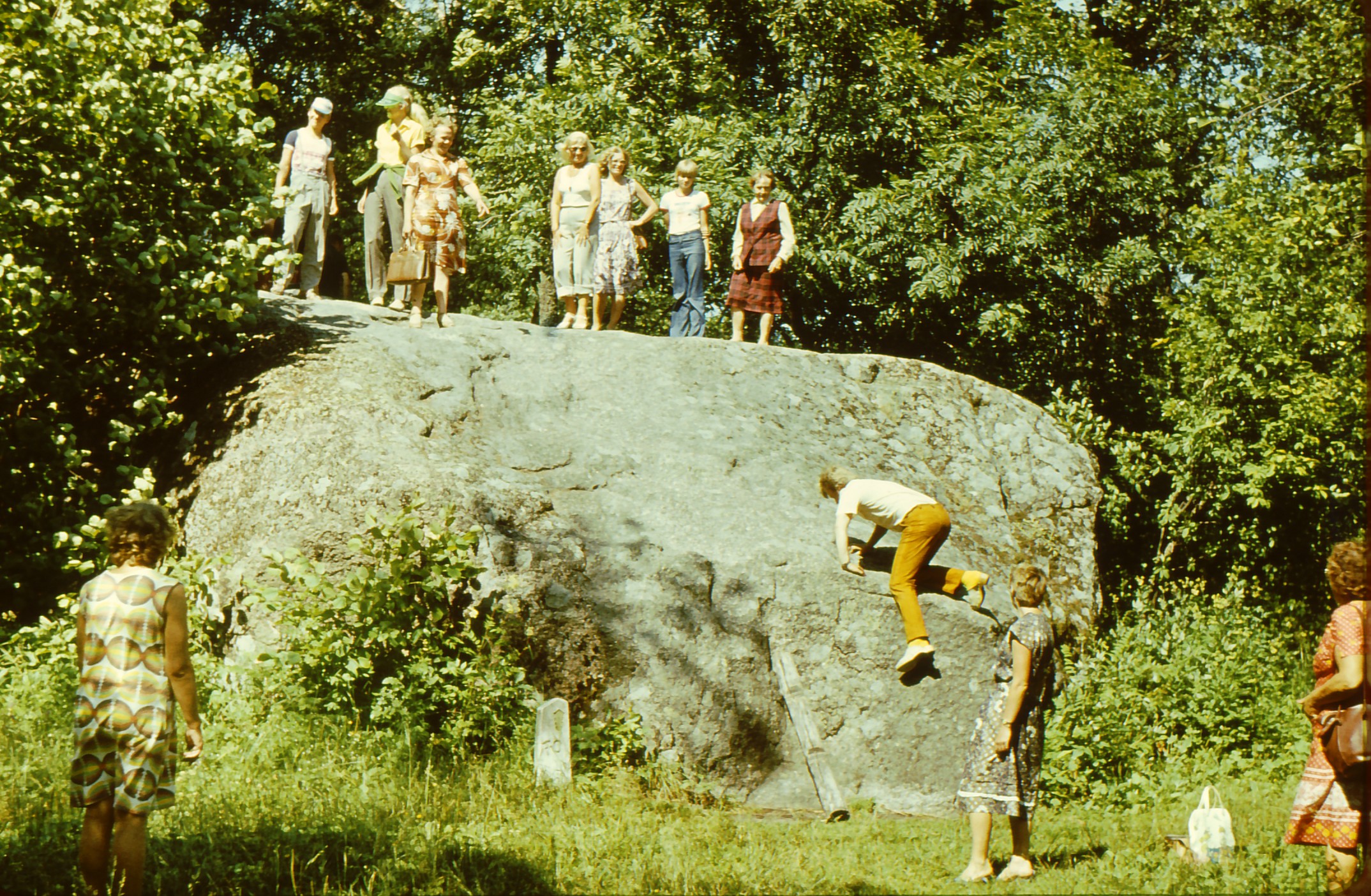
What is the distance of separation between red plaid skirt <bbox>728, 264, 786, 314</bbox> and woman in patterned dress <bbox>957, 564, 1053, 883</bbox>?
6.03 meters

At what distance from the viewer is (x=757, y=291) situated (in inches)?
473

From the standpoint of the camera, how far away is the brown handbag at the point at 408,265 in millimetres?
10719

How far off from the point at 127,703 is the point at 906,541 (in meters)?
5.52

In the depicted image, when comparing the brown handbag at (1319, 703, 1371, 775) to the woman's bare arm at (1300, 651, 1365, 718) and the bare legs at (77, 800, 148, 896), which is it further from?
the bare legs at (77, 800, 148, 896)

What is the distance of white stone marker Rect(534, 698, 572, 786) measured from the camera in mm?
7020

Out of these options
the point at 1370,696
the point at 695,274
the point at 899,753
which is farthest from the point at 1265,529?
the point at 1370,696

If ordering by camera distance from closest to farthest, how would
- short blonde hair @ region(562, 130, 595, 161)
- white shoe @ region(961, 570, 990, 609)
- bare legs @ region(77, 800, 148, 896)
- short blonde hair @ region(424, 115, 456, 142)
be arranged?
bare legs @ region(77, 800, 148, 896) < white shoe @ region(961, 570, 990, 609) < short blonde hair @ region(424, 115, 456, 142) < short blonde hair @ region(562, 130, 595, 161)

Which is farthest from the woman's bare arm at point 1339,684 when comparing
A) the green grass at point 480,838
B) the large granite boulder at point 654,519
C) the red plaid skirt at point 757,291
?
the red plaid skirt at point 757,291

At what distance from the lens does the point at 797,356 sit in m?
11.5

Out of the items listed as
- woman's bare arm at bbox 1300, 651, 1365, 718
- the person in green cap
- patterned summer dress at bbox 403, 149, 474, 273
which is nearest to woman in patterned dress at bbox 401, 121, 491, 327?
patterned summer dress at bbox 403, 149, 474, 273

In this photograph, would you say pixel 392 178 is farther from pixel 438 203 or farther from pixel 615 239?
pixel 615 239

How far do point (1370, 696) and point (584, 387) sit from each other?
21.8 ft

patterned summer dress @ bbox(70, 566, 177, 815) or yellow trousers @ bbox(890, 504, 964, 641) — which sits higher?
yellow trousers @ bbox(890, 504, 964, 641)

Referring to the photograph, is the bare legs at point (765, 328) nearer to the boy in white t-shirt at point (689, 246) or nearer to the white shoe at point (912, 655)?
the boy in white t-shirt at point (689, 246)
